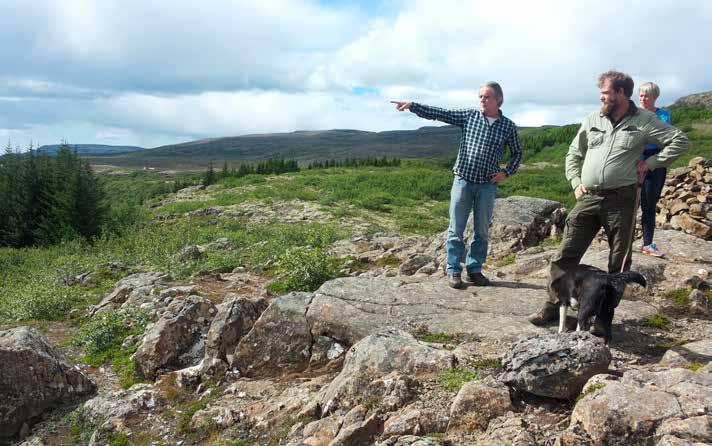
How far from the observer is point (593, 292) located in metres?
4.91

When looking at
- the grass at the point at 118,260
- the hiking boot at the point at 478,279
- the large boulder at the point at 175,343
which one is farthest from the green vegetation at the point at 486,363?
the grass at the point at 118,260

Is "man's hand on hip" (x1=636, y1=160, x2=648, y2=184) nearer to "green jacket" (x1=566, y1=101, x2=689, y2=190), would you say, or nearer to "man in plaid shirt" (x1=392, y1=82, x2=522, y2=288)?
"green jacket" (x1=566, y1=101, x2=689, y2=190)

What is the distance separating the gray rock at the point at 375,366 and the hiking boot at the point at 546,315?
150cm

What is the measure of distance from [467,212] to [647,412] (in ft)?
12.3

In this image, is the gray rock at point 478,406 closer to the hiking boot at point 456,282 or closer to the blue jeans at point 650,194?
the hiking boot at point 456,282

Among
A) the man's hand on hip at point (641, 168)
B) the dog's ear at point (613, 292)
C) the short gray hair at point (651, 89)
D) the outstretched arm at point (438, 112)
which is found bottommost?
the dog's ear at point (613, 292)

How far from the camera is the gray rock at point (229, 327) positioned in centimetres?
661

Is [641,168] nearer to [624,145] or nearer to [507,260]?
[624,145]

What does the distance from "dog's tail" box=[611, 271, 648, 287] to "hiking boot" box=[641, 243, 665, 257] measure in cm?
382

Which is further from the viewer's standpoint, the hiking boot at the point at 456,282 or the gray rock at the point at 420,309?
the hiking boot at the point at 456,282

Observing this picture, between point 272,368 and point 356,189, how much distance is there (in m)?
26.3

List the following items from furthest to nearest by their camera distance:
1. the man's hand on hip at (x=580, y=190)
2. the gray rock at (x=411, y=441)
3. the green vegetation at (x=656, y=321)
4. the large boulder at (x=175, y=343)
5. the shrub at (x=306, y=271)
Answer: the shrub at (x=306, y=271)
the large boulder at (x=175, y=343)
the green vegetation at (x=656, y=321)
the man's hand on hip at (x=580, y=190)
the gray rock at (x=411, y=441)

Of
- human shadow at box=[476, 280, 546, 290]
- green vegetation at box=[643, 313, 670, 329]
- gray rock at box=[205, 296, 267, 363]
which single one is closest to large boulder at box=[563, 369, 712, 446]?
green vegetation at box=[643, 313, 670, 329]

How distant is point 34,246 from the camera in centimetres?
2170
